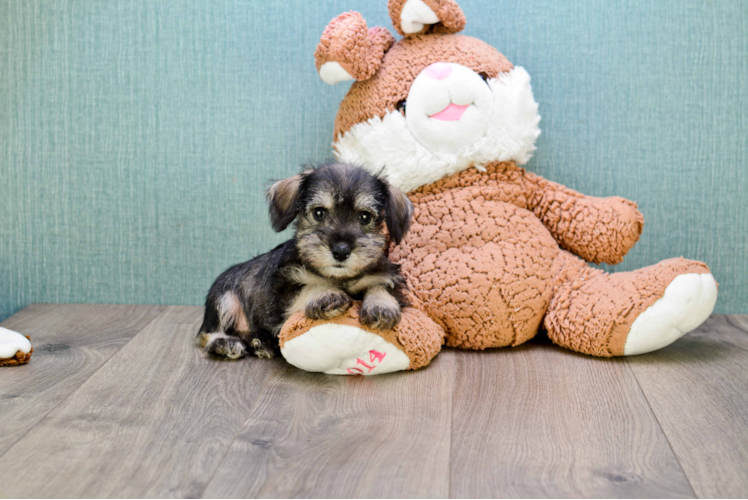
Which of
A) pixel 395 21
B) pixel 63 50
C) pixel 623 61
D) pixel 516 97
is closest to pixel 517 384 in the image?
pixel 516 97

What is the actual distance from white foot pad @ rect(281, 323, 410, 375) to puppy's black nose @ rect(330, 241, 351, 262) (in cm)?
22

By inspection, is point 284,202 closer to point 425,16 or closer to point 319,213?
point 319,213

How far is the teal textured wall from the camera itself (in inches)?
109

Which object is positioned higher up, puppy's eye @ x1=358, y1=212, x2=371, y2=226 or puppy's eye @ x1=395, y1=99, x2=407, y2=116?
puppy's eye @ x1=395, y1=99, x2=407, y2=116

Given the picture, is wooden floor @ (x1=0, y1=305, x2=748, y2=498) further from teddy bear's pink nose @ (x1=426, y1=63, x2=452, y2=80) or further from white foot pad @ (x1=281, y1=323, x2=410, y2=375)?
teddy bear's pink nose @ (x1=426, y1=63, x2=452, y2=80)

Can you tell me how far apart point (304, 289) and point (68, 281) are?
1471mm

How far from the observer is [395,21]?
8.00ft

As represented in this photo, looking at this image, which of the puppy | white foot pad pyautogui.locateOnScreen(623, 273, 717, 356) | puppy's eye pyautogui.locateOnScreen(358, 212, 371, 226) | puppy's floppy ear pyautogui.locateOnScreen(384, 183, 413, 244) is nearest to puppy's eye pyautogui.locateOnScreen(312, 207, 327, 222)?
the puppy

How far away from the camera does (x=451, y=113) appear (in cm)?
232

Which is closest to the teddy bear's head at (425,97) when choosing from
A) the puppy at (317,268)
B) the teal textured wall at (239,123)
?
the puppy at (317,268)

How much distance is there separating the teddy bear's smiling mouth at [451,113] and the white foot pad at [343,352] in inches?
32.4

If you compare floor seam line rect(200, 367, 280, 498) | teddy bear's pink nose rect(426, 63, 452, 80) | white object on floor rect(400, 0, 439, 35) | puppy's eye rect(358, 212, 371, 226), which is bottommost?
floor seam line rect(200, 367, 280, 498)

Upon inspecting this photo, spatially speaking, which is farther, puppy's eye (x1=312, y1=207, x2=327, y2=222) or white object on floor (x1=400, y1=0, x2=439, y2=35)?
white object on floor (x1=400, y1=0, x2=439, y2=35)

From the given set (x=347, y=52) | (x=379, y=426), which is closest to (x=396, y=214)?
(x=347, y=52)
